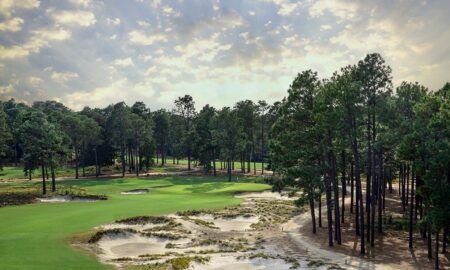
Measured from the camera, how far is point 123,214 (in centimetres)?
4897

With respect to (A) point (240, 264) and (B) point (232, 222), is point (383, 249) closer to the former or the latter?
(A) point (240, 264)

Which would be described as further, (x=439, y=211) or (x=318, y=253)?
(x=318, y=253)

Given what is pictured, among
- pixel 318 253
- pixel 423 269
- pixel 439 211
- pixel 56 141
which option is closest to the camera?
pixel 439 211

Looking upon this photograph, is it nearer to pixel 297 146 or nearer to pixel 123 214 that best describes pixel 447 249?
pixel 297 146

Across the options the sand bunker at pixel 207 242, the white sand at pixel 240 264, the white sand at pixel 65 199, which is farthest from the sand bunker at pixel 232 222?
the white sand at pixel 65 199

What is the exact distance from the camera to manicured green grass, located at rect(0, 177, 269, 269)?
98.5 ft

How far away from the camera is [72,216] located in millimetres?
47156

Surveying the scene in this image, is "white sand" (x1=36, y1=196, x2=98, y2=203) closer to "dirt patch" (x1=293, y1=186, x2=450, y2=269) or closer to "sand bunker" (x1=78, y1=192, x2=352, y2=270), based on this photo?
"sand bunker" (x1=78, y1=192, x2=352, y2=270)

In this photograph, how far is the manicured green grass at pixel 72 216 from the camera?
30.0 meters

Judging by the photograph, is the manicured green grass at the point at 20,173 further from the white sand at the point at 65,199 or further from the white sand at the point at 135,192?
the white sand at the point at 65,199

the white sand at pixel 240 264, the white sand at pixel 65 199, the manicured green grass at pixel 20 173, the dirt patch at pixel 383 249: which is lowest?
the dirt patch at pixel 383 249

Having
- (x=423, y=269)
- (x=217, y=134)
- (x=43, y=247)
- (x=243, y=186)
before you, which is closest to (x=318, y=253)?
(x=423, y=269)

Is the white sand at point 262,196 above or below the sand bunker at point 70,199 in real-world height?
below

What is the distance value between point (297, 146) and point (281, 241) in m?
10.5
